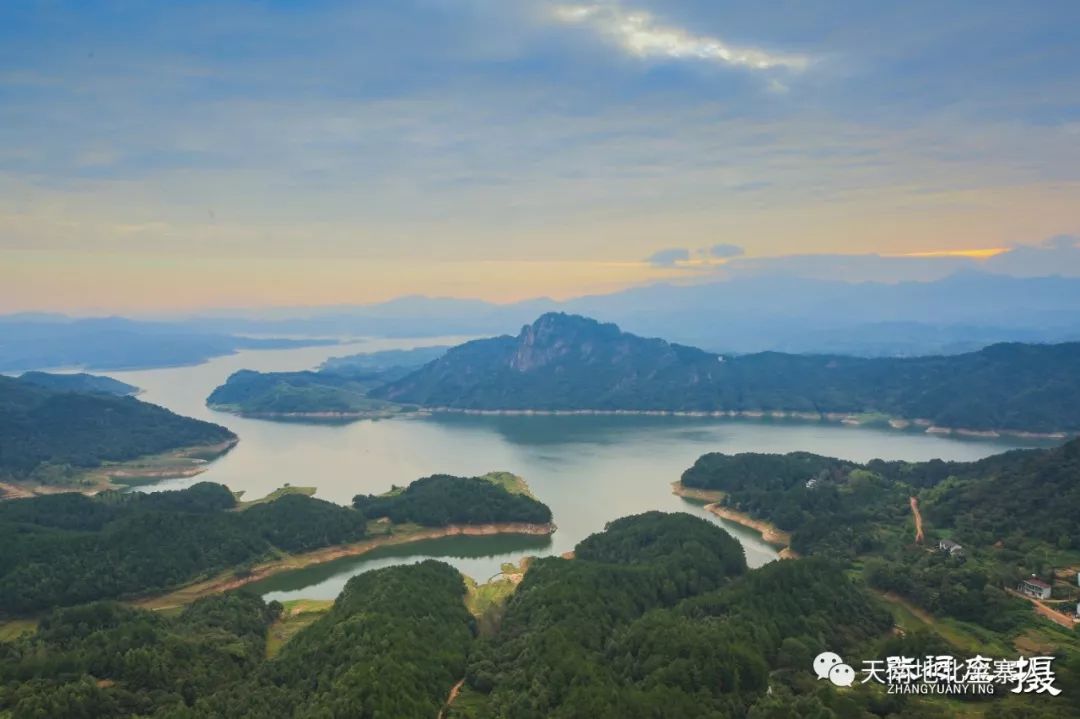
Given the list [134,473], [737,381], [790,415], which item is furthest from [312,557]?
[737,381]

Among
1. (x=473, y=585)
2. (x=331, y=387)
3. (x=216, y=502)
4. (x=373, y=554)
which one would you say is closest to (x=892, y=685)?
(x=473, y=585)

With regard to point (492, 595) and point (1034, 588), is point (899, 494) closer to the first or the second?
point (1034, 588)

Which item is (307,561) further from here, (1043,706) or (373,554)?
(1043,706)

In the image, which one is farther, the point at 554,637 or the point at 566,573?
the point at 566,573

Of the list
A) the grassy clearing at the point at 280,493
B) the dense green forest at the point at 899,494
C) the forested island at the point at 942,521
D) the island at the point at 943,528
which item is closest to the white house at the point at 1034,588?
the island at the point at 943,528

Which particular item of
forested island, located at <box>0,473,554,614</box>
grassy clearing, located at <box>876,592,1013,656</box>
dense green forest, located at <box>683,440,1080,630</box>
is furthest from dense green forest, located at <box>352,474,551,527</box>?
grassy clearing, located at <box>876,592,1013,656</box>

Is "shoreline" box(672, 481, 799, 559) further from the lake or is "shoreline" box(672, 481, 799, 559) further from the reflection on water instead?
the reflection on water
